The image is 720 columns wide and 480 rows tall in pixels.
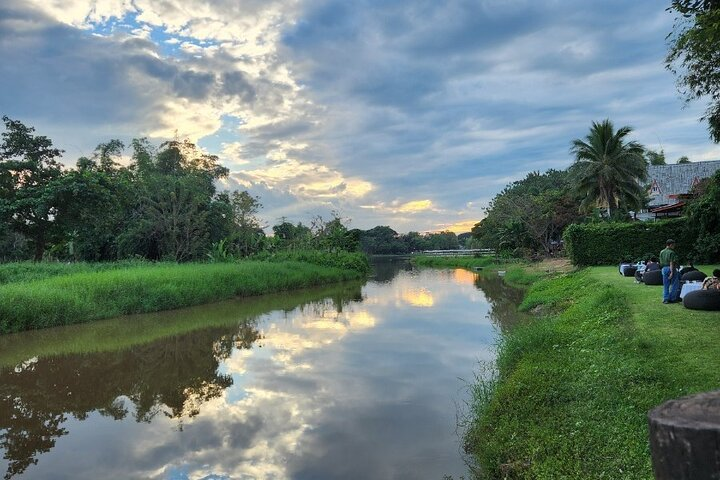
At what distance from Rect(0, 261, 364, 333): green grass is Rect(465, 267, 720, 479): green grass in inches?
518

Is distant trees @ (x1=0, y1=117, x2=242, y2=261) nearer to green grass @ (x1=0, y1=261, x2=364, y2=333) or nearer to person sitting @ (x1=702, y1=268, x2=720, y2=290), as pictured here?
green grass @ (x1=0, y1=261, x2=364, y2=333)

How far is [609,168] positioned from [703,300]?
79.1 feet

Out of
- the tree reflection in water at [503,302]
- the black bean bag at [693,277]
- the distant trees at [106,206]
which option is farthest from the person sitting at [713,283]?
the distant trees at [106,206]

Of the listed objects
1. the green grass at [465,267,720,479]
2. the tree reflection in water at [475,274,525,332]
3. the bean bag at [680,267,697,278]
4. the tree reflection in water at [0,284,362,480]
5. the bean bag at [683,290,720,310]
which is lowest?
the tree reflection in water at [475,274,525,332]

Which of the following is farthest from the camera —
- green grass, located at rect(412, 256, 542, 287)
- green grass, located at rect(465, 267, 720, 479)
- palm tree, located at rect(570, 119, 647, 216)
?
palm tree, located at rect(570, 119, 647, 216)

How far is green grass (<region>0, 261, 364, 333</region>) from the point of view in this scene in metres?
14.7

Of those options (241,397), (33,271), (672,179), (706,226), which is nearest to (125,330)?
(33,271)

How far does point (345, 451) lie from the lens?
6398 mm

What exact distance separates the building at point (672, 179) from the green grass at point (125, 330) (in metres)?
25.7

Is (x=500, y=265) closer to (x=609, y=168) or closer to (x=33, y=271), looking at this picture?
(x=609, y=168)

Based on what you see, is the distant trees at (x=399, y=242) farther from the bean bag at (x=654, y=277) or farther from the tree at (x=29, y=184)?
the bean bag at (x=654, y=277)

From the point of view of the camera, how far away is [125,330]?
1536 cm

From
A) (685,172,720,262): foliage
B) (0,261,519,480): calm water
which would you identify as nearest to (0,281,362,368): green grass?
(0,261,519,480): calm water

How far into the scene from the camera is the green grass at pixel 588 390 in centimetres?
458
